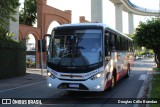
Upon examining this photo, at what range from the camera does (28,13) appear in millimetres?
63688

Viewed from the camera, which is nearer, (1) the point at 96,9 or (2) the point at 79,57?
(2) the point at 79,57

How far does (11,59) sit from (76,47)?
48.3ft

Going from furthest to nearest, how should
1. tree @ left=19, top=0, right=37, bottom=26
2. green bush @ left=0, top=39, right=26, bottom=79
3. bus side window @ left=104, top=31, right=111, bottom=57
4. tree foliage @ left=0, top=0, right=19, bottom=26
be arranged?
tree @ left=19, top=0, right=37, bottom=26 < green bush @ left=0, top=39, right=26, bottom=79 < tree foliage @ left=0, top=0, right=19, bottom=26 < bus side window @ left=104, top=31, right=111, bottom=57

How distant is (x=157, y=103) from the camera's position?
11.4m

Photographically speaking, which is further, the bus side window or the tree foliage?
the tree foliage

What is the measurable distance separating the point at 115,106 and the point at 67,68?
2.43 meters

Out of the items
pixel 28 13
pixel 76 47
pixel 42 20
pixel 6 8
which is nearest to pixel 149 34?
pixel 6 8

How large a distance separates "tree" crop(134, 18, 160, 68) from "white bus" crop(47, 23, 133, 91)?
12542mm

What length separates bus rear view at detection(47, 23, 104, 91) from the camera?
12891 mm

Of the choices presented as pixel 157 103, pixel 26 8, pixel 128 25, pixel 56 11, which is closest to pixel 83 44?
pixel 157 103

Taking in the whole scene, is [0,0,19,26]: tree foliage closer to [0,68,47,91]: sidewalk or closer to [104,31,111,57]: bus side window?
[0,68,47,91]: sidewalk

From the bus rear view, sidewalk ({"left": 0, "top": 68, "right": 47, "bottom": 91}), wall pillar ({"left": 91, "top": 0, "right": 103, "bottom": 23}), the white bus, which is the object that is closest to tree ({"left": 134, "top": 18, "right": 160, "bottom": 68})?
sidewalk ({"left": 0, "top": 68, "right": 47, "bottom": 91})

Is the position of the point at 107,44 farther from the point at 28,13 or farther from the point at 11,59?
the point at 28,13

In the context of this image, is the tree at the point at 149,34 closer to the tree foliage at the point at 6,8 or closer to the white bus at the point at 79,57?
the tree foliage at the point at 6,8
